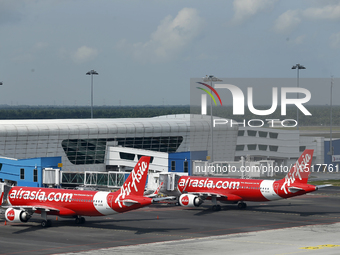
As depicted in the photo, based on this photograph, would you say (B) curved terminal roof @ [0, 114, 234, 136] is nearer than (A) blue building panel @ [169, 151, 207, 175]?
No

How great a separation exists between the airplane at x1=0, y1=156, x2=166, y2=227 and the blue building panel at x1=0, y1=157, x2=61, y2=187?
17.1 m

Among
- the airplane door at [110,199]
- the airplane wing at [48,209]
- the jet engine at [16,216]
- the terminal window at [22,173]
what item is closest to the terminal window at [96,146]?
the terminal window at [22,173]

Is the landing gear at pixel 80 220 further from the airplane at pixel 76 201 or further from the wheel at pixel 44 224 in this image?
the wheel at pixel 44 224

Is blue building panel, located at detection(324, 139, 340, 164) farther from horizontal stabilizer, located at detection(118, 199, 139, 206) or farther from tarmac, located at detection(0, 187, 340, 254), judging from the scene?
horizontal stabilizer, located at detection(118, 199, 139, 206)

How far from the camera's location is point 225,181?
74.4 metres

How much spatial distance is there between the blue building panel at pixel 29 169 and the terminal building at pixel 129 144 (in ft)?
24.7

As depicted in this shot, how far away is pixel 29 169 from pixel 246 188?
30388 millimetres

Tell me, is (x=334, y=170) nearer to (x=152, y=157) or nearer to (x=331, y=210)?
(x=152, y=157)

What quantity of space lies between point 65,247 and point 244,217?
2523 centimetres

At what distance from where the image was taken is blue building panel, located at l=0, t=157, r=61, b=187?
3137 inches

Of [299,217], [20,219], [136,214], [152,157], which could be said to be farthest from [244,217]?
[152,157]

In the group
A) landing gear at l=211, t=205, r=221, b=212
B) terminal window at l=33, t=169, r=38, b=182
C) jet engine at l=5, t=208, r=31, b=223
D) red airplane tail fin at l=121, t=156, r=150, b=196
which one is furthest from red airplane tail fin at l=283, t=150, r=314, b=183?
terminal window at l=33, t=169, r=38, b=182

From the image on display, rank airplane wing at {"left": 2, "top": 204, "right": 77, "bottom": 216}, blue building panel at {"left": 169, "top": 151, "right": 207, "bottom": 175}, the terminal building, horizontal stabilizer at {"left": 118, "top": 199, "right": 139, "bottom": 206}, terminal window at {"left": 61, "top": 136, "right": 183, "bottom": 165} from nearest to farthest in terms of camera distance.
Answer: horizontal stabilizer at {"left": 118, "top": 199, "right": 139, "bottom": 206}, airplane wing at {"left": 2, "top": 204, "right": 77, "bottom": 216}, blue building panel at {"left": 169, "top": 151, "right": 207, "bottom": 175}, the terminal building, terminal window at {"left": 61, "top": 136, "right": 183, "bottom": 165}

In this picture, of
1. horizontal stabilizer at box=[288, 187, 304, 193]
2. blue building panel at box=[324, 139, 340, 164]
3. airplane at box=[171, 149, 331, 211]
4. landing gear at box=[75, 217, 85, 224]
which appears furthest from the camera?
blue building panel at box=[324, 139, 340, 164]
